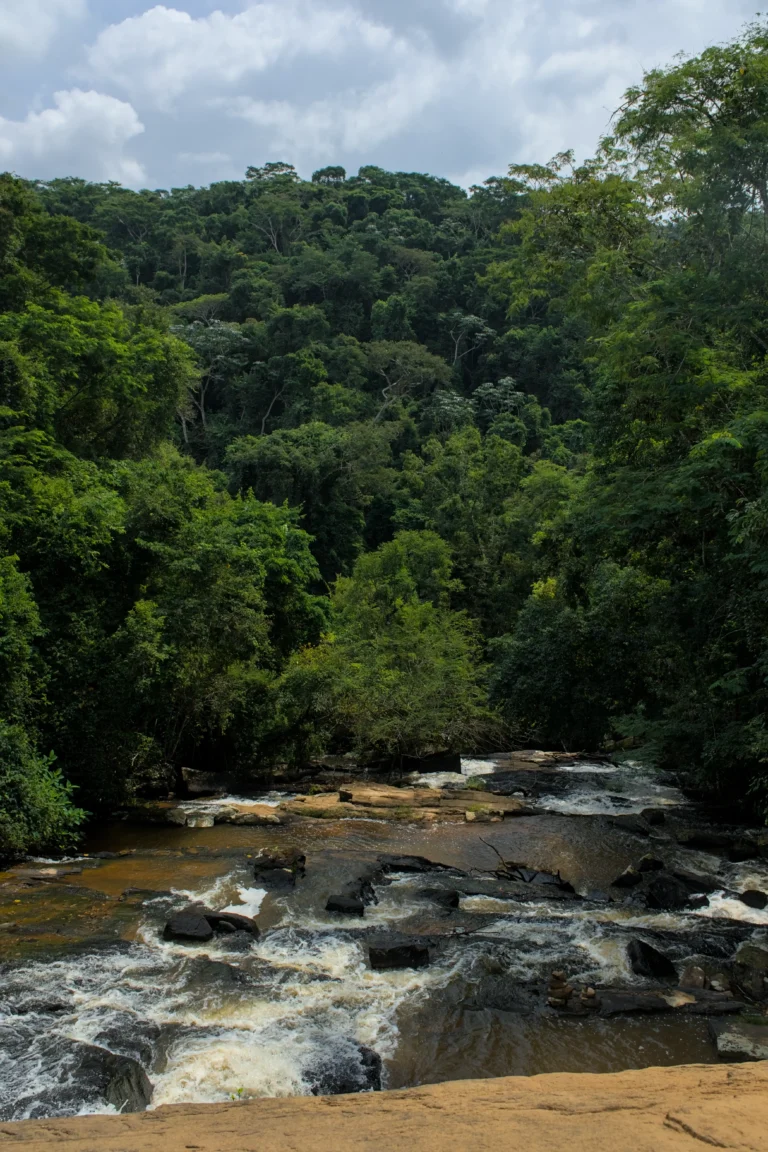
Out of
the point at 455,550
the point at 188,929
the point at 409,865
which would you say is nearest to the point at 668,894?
the point at 409,865

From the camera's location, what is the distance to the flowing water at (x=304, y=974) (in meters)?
6.80

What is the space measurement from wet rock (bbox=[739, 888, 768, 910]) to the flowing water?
5.8 inches

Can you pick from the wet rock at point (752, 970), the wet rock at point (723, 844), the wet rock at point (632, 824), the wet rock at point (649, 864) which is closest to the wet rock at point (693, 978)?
the wet rock at point (752, 970)

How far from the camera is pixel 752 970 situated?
27.9 ft

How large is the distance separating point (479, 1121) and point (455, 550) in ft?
110

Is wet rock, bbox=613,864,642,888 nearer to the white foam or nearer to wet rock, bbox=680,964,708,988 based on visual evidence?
wet rock, bbox=680,964,708,988

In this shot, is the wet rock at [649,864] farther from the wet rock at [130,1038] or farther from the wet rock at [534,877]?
the wet rock at [130,1038]

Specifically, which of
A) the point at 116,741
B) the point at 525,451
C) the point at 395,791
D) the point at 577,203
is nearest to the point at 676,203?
the point at 577,203

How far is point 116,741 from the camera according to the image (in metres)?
14.5

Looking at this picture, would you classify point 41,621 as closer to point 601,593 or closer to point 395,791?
point 395,791

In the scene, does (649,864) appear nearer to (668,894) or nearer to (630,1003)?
(668,894)

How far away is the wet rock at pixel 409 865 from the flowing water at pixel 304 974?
33 cm

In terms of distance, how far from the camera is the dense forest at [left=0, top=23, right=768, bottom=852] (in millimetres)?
13016

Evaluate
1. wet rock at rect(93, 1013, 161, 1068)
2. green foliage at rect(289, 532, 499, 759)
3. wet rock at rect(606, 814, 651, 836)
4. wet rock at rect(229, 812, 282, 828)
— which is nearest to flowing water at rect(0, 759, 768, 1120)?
wet rock at rect(93, 1013, 161, 1068)
